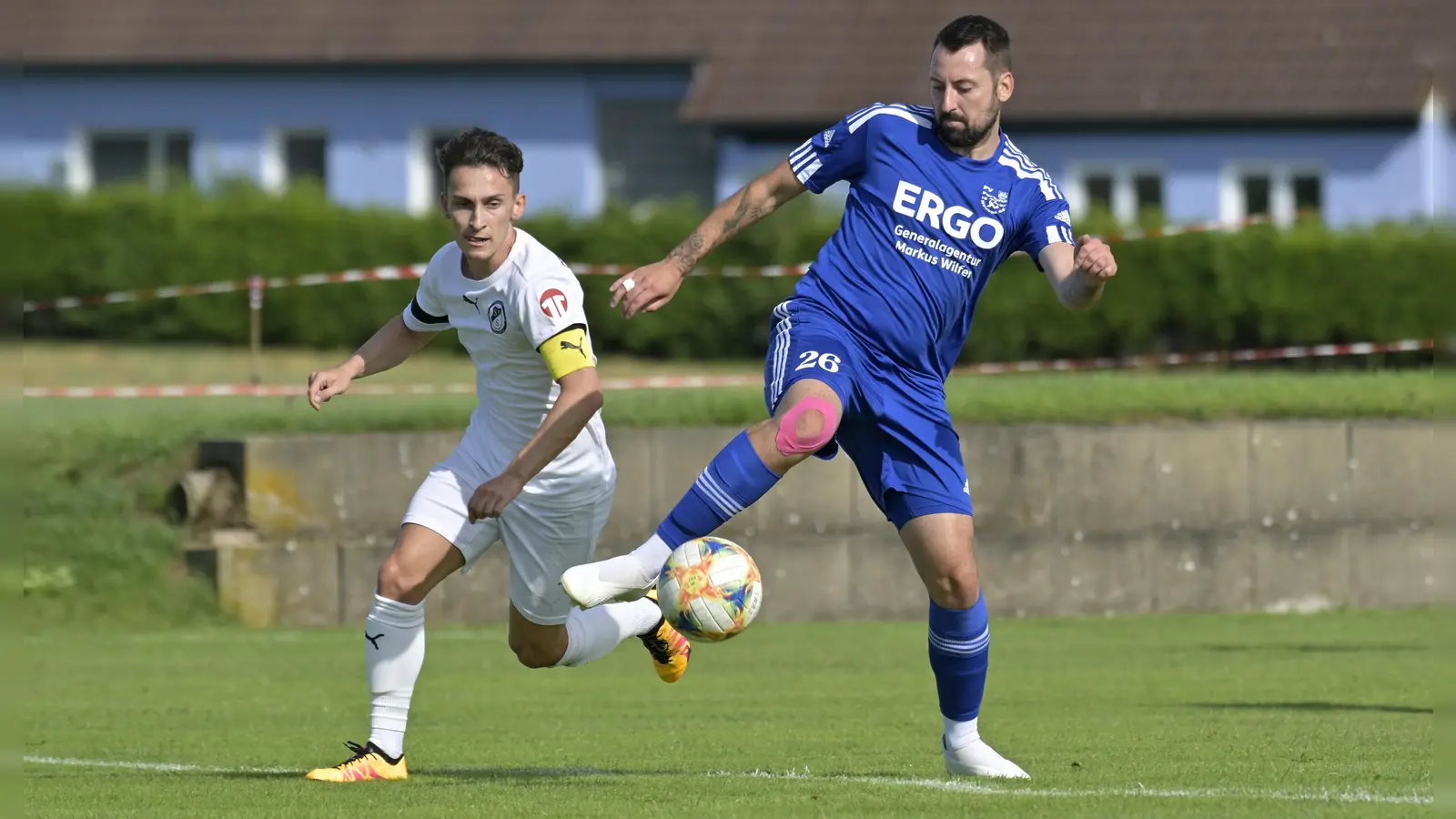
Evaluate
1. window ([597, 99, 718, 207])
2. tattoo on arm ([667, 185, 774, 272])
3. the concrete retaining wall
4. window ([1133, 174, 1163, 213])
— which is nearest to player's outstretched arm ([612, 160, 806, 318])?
tattoo on arm ([667, 185, 774, 272])

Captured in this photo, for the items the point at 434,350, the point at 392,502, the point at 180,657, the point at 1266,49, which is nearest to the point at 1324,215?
the point at 1266,49

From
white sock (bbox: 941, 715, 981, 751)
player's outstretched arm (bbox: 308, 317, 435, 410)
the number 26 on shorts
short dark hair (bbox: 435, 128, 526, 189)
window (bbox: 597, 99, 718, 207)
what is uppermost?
window (bbox: 597, 99, 718, 207)

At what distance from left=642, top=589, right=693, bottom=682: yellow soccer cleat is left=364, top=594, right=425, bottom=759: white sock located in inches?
48.8

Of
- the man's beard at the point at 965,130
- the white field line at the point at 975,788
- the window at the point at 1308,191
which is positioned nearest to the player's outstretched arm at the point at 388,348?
the white field line at the point at 975,788

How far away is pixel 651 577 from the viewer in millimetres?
→ 7078

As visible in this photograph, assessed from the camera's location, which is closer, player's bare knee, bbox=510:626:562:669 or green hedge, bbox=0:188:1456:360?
player's bare knee, bbox=510:626:562:669

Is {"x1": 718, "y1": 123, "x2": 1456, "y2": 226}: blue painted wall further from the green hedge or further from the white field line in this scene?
the white field line

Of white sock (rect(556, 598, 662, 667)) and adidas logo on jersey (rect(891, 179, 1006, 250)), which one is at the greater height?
adidas logo on jersey (rect(891, 179, 1006, 250))

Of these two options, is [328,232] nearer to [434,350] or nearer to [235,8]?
[434,350]

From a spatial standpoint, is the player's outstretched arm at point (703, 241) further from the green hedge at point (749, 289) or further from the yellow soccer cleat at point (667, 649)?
the green hedge at point (749, 289)

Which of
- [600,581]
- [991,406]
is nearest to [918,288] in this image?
[600,581]

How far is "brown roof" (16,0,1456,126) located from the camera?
102 feet

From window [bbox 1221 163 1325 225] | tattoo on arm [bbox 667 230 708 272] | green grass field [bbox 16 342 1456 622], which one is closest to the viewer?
tattoo on arm [bbox 667 230 708 272]

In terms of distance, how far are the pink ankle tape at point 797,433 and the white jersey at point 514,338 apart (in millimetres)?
982
